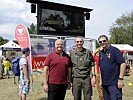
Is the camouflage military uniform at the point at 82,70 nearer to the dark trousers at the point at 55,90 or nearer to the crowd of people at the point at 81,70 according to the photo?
the crowd of people at the point at 81,70

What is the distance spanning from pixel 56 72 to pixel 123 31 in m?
62.1

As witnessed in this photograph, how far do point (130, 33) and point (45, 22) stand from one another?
158 feet

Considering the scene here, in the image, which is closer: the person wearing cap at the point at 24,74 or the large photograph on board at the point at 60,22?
the person wearing cap at the point at 24,74

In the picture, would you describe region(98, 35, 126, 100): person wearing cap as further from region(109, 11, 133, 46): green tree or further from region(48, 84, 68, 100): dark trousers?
region(109, 11, 133, 46): green tree

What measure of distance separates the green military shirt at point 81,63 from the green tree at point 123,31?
60.6m

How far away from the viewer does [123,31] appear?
67.4m

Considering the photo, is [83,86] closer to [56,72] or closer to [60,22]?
[56,72]

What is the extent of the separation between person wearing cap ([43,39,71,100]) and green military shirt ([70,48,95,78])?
42cm

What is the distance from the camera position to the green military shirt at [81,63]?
23.0 feet

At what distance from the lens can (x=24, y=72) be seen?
8477 mm

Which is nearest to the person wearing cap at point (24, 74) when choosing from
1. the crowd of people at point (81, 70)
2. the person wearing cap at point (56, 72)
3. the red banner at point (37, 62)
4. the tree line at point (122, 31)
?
the crowd of people at point (81, 70)

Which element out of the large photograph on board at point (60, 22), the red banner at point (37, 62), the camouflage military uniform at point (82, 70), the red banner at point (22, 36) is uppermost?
the large photograph on board at point (60, 22)

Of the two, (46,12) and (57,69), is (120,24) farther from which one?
(57,69)

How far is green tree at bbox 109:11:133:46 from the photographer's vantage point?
66812mm
